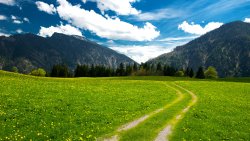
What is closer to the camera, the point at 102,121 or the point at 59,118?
the point at 59,118

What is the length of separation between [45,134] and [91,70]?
168 metres

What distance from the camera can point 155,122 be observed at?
92.7 ft

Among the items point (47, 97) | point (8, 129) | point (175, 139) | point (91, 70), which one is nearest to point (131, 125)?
point (175, 139)

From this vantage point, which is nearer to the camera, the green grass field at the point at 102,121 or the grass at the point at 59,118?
the grass at the point at 59,118

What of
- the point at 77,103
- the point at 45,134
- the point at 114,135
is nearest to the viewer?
the point at 45,134

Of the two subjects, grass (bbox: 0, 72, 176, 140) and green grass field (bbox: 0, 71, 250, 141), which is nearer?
grass (bbox: 0, 72, 176, 140)

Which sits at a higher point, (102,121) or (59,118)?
(59,118)

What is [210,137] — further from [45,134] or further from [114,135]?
[45,134]

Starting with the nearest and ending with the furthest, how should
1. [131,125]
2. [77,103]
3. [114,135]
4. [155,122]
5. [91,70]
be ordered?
[114,135]
[131,125]
[155,122]
[77,103]
[91,70]

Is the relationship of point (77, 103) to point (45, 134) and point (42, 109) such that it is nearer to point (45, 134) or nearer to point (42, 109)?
point (42, 109)

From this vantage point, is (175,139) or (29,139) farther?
(175,139)

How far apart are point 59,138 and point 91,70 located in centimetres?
16867

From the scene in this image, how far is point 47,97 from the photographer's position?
37.8 meters

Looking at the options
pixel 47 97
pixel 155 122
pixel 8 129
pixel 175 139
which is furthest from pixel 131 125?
pixel 47 97
